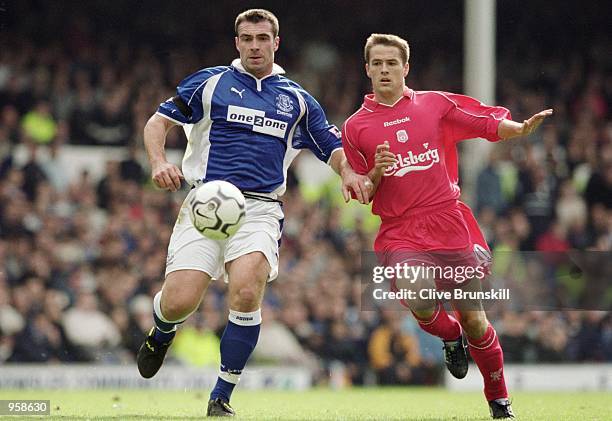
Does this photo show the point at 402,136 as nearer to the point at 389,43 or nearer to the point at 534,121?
the point at 389,43

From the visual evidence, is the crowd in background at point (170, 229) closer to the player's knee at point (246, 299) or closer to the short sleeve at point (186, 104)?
the short sleeve at point (186, 104)

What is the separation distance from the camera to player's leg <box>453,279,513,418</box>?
24.6 ft

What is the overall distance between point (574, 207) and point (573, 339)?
90.7 inches

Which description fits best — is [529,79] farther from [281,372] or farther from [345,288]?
[281,372]

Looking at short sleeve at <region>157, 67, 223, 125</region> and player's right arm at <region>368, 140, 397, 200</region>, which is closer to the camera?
player's right arm at <region>368, 140, 397, 200</region>

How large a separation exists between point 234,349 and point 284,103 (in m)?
1.69

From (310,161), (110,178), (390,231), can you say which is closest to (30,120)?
(110,178)

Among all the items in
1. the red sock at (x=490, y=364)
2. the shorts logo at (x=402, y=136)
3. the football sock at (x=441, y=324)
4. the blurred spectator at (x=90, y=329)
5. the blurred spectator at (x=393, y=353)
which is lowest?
the blurred spectator at (x=393, y=353)

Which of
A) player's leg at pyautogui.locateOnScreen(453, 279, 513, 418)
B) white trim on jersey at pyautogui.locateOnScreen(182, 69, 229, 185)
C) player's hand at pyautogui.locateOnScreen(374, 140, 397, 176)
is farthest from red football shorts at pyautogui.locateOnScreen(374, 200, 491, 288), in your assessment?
white trim on jersey at pyautogui.locateOnScreen(182, 69, 229, 185)

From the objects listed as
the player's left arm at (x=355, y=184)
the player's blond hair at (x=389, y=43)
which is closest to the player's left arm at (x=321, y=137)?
the player's left arm at (x=355, y=184)

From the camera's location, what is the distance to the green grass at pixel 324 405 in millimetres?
7910

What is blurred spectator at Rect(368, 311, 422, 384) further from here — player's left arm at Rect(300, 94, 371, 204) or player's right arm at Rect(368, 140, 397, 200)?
player's right arm at Rect(368, 140, 397, 200)

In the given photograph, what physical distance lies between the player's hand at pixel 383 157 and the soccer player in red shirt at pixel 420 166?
0.45 ft

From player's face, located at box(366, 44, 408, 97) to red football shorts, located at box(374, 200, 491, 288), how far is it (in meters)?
0.84
